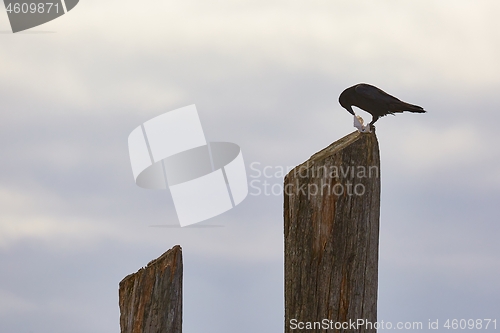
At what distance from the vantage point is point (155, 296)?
17.6ft

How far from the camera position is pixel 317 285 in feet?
Result: 13.3

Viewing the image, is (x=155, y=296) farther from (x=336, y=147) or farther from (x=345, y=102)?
(x=345, y=102)

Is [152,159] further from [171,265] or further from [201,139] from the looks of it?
[171,265]

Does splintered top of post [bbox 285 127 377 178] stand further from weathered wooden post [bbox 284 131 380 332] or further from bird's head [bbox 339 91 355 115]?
bird's head [bbox 339 91 355 115]

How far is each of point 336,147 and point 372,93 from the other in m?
1.03

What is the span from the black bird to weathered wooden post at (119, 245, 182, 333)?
1.95 metres

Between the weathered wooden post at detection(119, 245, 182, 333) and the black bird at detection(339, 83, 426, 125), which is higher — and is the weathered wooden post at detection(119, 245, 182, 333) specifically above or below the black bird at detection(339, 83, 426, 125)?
below

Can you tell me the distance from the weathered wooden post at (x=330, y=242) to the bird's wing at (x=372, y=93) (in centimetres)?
106

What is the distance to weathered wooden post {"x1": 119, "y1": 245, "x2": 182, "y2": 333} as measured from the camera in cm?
536

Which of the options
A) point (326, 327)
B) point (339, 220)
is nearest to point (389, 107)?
point (339, 220)

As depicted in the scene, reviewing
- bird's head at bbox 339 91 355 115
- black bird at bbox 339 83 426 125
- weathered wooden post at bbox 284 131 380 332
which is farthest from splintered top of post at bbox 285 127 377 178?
bird's head at bbox 339 91 355 115


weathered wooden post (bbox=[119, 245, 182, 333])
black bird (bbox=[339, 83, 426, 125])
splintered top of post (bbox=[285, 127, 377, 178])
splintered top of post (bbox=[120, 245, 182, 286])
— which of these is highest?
black bird (bbox=[339, 83, 426, 125])

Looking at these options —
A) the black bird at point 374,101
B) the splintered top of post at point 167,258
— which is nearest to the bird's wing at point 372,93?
the black bird at point 374,101

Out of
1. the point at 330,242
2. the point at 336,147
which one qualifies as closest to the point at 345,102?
the point at 336,147
